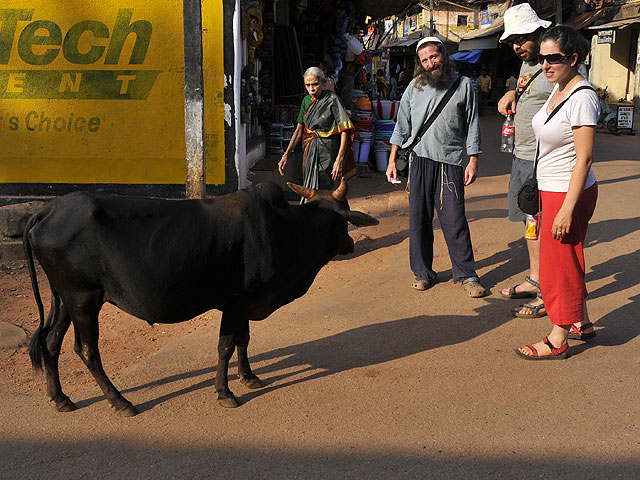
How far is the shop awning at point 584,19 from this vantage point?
22438mm

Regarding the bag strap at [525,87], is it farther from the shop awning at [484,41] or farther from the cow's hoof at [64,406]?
the shop awning at [484,41]

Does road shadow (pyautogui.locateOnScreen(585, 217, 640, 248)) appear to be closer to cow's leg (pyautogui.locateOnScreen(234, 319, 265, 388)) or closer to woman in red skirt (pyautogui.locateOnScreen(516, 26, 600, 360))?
woman in red skirt (pyautogui.locateOnScreen(516, 26, 600, 360))

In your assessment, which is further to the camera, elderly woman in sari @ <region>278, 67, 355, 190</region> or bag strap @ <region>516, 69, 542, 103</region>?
elderly woman in sari @ <region>278, 67, 355, 190</region>

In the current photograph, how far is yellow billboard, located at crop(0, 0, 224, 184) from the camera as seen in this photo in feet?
23.3

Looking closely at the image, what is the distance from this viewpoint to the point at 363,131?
11852 millimetres

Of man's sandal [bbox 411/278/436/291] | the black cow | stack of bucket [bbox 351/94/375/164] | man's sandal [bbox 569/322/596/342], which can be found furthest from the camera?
stack of bucket [bbox 351/94/375/164]

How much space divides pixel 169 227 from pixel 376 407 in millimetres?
1504

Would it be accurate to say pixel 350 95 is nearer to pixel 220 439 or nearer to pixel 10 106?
pixel 10 106

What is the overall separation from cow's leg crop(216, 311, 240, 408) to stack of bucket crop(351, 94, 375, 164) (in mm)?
8337

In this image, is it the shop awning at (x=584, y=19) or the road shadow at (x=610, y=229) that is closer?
the road shadow at (x=610, y=229)

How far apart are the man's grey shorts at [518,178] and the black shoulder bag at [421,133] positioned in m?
0.73

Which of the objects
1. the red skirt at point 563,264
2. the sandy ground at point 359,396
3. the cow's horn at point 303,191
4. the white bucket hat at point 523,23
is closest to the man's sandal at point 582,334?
the sandy ground at point 359,396

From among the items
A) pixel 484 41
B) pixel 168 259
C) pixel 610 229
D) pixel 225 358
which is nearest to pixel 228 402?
pixel 225 358

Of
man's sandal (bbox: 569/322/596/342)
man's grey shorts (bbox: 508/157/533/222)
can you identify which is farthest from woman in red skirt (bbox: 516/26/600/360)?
man's grey shorts (bbox: 508/157/533/222)
